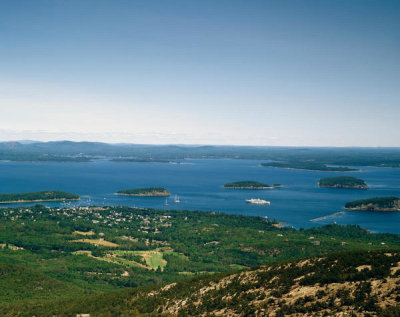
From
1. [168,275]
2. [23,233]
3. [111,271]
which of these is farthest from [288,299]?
[23,233]

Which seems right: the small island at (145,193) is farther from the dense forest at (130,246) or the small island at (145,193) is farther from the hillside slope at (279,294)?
the hillside slope at (279,294)

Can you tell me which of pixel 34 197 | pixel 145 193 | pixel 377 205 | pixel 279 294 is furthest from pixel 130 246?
pixel 377 205

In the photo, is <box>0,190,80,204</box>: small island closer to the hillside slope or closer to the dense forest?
the dense forest

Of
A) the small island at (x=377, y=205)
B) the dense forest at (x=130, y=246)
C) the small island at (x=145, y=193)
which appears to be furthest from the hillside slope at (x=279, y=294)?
the small island at (x=145, y=193)

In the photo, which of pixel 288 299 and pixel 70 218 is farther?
pixel 70 218

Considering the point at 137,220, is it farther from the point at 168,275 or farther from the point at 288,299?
the point at 288,299

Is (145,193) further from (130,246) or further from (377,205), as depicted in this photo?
(377,205)

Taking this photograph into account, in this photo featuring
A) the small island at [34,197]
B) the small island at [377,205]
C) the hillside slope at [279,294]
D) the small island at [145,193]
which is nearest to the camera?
the hillside slope at [279,294]
